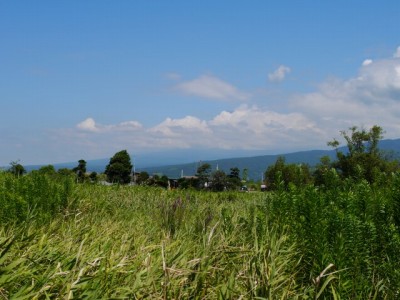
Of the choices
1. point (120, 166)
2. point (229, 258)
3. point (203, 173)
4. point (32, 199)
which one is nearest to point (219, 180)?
point (203, 173)

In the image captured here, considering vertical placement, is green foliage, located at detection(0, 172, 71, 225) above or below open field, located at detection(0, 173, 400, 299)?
above

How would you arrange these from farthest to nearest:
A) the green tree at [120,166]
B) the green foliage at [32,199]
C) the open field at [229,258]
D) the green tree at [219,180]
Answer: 1. the green tree at [120,166]
2. the green tree at [219,180]
3. the green foliage at [32,199]
4. the open field at [229,258]

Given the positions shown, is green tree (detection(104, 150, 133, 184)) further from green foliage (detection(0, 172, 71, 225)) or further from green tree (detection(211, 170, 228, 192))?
green foliage (detection(0, 172, 71, 225))

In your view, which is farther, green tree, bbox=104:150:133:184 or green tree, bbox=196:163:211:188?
green tree, bbox=196:163:211:188

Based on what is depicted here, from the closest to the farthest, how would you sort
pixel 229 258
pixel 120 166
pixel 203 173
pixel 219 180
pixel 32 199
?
1. pixel 229 258
2. pixel 32 199
3. pixel 219 180
4. pixel 120 166
5. pixel 203 173

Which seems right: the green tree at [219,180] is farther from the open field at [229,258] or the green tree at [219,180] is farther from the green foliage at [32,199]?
the open field at [229,258]

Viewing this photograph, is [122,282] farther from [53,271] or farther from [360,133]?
[360,133]

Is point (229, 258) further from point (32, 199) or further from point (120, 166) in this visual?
point (120, 166)

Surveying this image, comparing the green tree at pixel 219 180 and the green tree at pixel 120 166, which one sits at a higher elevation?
the green tree at pixel 120 166

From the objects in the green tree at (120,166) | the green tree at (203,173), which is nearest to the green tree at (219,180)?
the green tree at (203,173)

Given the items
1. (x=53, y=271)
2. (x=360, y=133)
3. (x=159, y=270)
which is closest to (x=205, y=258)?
(x=159, y=270)

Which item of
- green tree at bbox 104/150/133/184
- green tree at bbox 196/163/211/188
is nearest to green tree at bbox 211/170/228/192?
green tree at bbox 196/163/211/188

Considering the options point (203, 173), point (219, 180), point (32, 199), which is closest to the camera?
point (32, 199)

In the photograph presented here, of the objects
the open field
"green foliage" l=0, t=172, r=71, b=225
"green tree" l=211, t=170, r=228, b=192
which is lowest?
"green tree" l=211, t=170, r=228, b=192
